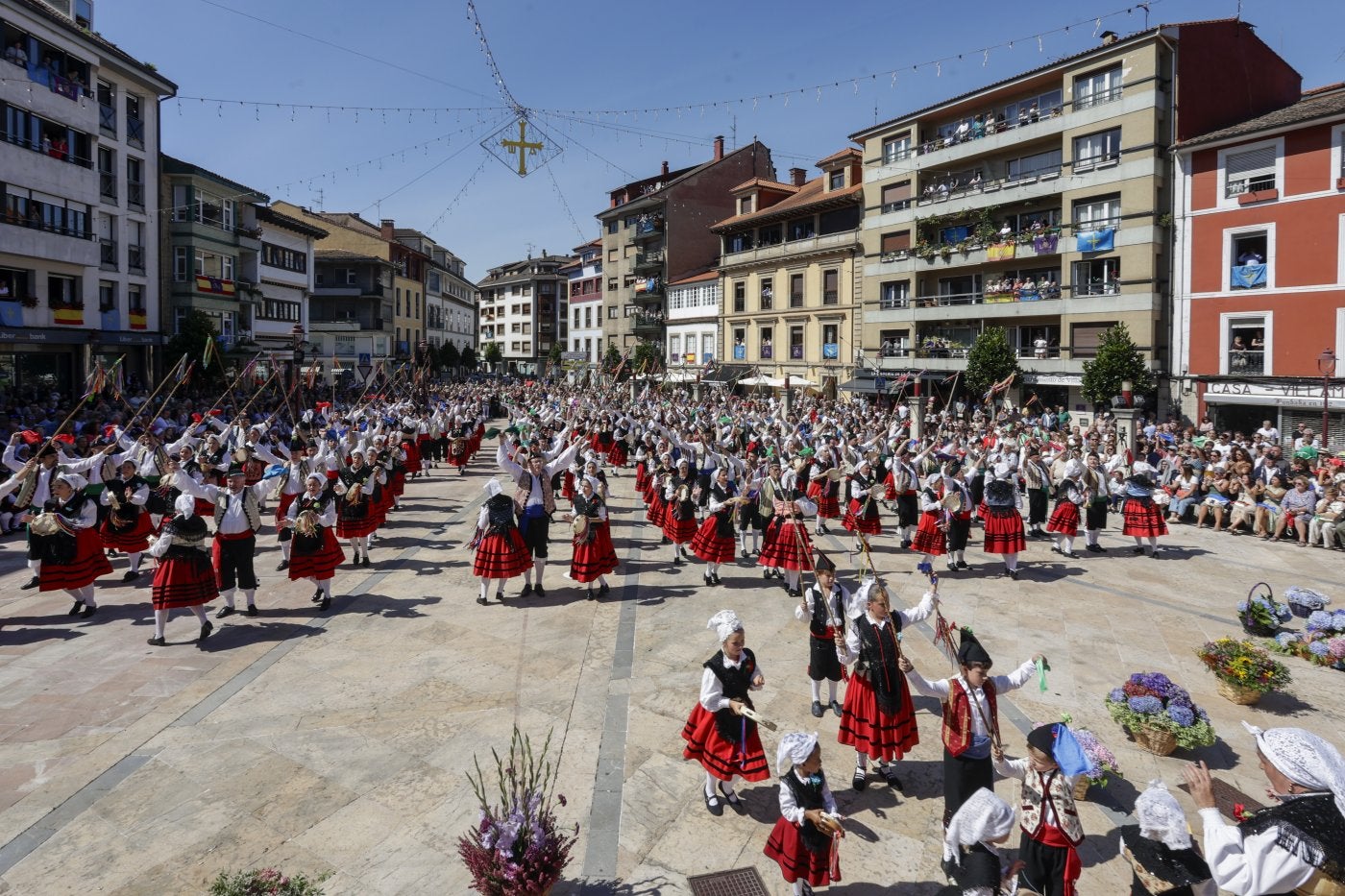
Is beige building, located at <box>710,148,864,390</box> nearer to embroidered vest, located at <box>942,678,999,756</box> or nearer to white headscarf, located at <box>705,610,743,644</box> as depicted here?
white headscarf, located at <box>705,610,743,644</box>

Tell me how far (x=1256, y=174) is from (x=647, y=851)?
1189 inches

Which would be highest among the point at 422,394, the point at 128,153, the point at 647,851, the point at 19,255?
the point at 128,153

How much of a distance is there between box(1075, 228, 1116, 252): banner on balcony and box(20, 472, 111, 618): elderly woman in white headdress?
32132mm

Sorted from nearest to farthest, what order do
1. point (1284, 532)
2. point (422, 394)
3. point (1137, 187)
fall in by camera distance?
point (1284, 532), point (1137, 187), point (422, 394)

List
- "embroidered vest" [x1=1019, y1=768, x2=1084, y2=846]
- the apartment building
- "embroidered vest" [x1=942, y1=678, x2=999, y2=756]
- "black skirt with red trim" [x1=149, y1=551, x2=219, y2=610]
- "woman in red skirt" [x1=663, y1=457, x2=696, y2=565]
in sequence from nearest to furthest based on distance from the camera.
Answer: "embroidered vest" [x1=1019, y1=768, x2=1084, y2=846], "embroidered vest" [x1=942, y1=678, x2=999, y2=756], "black skirt with red trim" [x1=149, y1=551, x2=219, y2=610], "woman in red skirt" [x1=663, y1=457, x2=696, y2=565], the apartment building

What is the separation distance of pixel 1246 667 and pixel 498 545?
344 inches

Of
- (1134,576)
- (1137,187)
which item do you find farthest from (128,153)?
(1137,187)

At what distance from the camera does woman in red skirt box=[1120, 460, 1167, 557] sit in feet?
44.5

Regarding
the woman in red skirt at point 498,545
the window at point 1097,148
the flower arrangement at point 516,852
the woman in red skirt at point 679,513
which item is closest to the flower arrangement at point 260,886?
the flower arrangement at point 516,852

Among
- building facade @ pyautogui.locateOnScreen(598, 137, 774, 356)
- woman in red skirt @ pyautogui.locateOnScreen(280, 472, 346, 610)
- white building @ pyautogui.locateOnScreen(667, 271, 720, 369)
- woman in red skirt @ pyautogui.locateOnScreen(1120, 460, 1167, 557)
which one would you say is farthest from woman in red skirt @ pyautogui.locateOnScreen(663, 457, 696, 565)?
building facade @ pyautogui.locateOnScreen(598, 137, 774, 356)

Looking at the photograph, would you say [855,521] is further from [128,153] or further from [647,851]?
[128,153]

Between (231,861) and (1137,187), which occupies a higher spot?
(1137,187)

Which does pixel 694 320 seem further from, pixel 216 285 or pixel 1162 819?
pixel 1162 819

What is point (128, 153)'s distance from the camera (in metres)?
30.6
